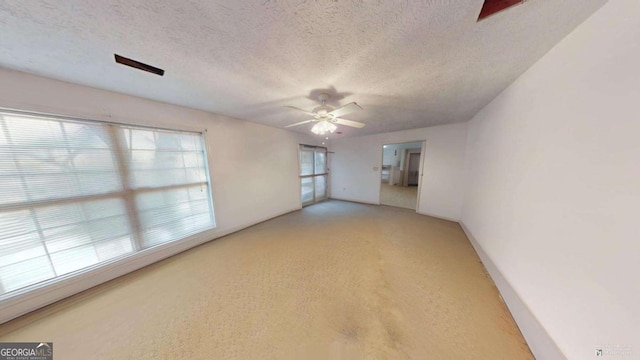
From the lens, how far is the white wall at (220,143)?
1.56 m

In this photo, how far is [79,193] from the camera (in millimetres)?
1793

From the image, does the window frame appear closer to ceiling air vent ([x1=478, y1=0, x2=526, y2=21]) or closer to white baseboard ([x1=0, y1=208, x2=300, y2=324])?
white baseboard ([x1=0, y1=208, x2=300, y2=324])

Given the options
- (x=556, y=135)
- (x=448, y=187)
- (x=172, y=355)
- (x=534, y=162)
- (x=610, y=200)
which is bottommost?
(x=172, y=355)

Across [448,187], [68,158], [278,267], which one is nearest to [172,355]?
[278,267]

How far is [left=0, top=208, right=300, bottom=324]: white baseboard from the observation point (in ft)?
4.91

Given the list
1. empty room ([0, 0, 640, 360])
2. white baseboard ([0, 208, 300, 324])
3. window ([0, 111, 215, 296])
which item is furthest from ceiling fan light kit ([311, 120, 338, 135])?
white baseboard ([0, 208, 300, 324])

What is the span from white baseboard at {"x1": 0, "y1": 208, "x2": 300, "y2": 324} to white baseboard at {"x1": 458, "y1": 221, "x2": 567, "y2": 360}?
3977 mm

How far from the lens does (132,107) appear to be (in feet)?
6.72

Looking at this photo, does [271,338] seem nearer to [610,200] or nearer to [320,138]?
[610,200]

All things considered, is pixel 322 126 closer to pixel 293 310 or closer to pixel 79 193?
pixel 293 310

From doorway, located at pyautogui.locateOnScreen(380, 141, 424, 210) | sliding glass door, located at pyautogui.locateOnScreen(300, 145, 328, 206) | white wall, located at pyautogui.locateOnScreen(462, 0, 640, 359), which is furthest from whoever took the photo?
doorway, located at pyautogui.locateOnScreen(380, 141, 424, 210)

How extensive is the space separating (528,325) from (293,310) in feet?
6.25

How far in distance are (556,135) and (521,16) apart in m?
0.85

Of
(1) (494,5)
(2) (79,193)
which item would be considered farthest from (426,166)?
(2) (79,193)
